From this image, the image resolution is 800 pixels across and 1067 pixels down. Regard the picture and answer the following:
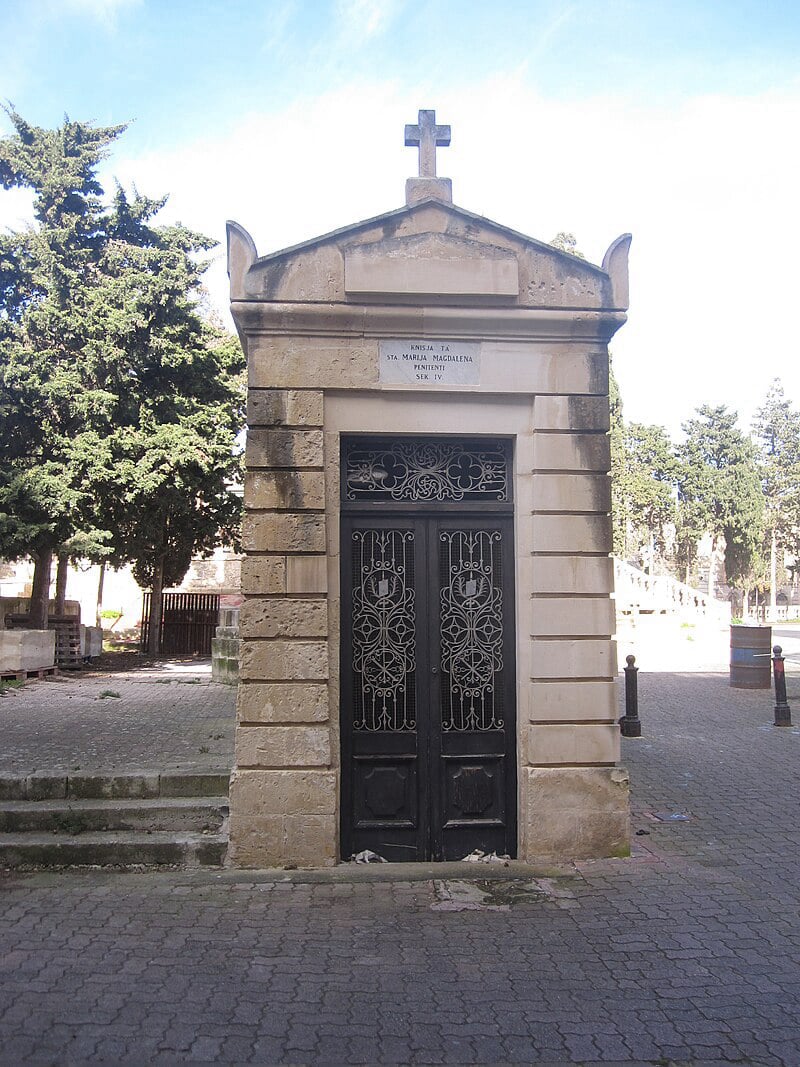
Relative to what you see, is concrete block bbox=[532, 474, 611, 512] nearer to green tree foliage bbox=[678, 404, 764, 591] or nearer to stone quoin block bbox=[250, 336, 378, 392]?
stone quoin block bbox=[250, 336, 378, 392]

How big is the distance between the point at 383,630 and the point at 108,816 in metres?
2.61

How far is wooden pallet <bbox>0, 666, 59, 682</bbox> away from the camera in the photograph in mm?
15547

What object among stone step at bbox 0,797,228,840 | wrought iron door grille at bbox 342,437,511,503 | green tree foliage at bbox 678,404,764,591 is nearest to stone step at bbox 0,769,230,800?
stone step at bbox 0,797,228,840

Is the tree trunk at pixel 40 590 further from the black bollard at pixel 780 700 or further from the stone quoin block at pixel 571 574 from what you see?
the stone quoin block at pixel 571 574

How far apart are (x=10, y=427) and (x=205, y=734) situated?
1268cm

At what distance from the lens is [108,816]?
6625mm

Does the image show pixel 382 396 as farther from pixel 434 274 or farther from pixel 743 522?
pixel 743 522

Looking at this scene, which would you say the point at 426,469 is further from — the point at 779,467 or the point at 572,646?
the point at 779,467

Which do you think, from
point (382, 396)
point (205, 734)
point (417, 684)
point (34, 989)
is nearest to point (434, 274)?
point (382, 396)

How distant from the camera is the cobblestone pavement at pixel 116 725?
7.94 meters

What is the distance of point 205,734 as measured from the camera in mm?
9766

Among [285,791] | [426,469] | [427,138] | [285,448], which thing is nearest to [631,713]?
[426,469]

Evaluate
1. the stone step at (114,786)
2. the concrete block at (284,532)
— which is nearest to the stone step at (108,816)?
the stone step at (114,786)

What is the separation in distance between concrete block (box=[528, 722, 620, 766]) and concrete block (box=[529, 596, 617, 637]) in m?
0.69
